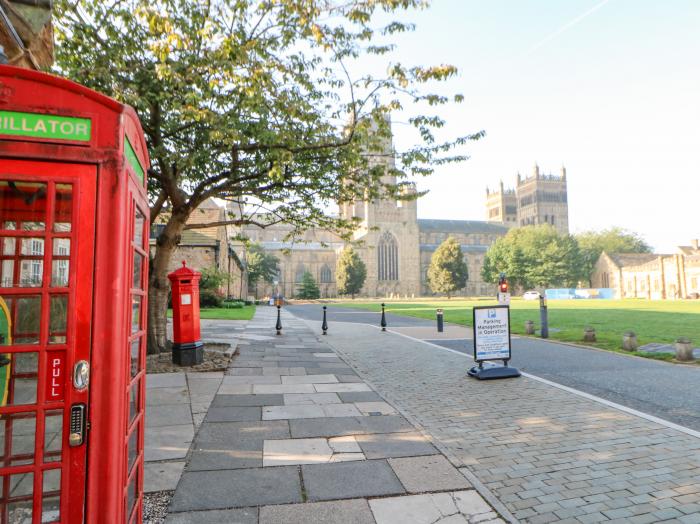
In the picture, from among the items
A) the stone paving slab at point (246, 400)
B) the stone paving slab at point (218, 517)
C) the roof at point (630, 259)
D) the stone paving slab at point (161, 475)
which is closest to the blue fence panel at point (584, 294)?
the roof at point (630, 259)

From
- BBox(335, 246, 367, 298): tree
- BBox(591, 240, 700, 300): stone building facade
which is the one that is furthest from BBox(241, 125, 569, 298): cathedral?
BBox(591, 240, 700, 300): stone building facade

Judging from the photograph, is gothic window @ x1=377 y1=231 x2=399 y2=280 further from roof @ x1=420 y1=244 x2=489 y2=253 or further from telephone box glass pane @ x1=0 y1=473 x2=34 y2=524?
telephone box glass pane @ x1=0 y1=473 x2=34 y2=524

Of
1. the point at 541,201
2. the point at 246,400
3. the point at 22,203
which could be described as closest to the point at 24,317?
the point at 22,203

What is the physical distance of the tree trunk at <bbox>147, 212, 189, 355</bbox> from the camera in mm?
9219

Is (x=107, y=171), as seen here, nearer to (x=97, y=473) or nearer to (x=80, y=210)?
(x=80, y=210)

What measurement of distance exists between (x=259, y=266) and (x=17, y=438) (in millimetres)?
72993

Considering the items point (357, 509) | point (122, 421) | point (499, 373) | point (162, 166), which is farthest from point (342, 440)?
point (162, 166)

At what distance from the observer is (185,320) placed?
27.6ft

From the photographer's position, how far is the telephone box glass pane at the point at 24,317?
2.10 m

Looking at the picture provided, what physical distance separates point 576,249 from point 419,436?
283 feet

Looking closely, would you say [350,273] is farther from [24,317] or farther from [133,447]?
[24,317]

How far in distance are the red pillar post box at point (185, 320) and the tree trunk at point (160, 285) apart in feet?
2.67

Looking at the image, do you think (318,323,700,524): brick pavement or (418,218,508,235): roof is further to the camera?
(418,218,508,235): roof

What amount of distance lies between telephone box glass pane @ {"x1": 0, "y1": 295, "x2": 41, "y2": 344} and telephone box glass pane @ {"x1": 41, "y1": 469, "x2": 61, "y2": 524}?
0.66m
